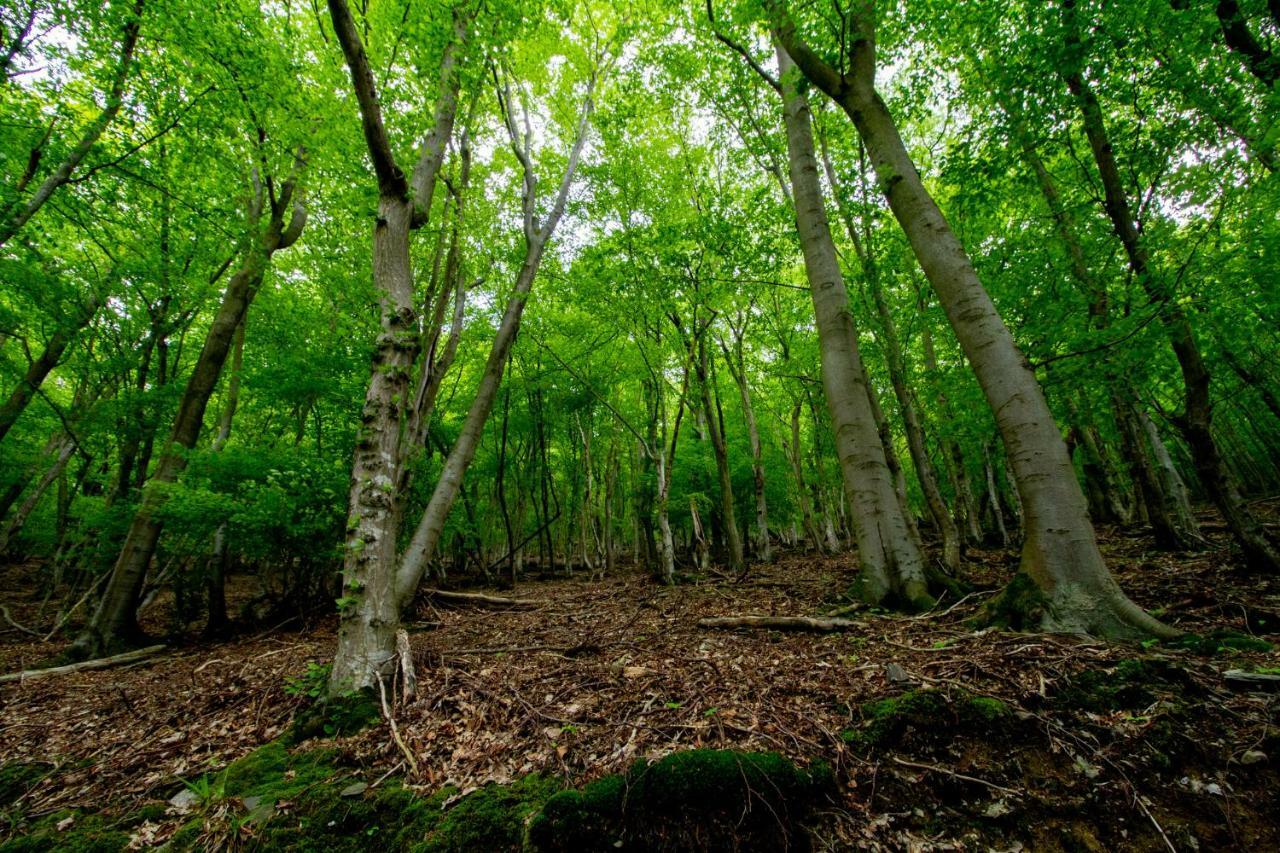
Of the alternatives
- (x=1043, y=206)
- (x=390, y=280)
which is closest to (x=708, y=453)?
(x=1043, y=206)

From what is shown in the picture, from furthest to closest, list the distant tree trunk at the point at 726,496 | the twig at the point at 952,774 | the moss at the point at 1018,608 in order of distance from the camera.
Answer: the distant tree trunk at the point at 726,496 < the moss at the point at 1018,608 < the twig at the point at 952,774


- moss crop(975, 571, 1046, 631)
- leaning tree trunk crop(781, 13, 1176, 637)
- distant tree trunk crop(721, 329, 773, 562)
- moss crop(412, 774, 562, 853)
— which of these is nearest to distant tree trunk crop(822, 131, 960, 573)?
leaning tree trunk crop(781, 13, 1176, 637)

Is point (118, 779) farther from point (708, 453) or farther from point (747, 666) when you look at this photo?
point (708, 453)

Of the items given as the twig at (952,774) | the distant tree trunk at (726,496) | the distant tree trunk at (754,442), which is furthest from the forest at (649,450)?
the distant tree trunk at (754,442)

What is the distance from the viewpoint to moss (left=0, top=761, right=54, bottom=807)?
3.21 meters

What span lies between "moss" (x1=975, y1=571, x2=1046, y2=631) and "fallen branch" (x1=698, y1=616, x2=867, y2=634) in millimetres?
1176

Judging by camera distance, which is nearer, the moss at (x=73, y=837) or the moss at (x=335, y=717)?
the moss at (x=73, y=837)

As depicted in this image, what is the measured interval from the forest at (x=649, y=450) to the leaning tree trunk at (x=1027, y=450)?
36 mm

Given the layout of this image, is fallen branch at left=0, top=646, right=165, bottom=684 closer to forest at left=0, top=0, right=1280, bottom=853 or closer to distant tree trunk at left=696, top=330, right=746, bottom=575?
forest at left=0, top=0, right=1280, bottom=853

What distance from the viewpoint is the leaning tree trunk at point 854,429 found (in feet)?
19.2

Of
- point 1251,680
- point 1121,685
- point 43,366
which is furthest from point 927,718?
point 43,366

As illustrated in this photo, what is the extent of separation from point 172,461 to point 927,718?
37.6ft

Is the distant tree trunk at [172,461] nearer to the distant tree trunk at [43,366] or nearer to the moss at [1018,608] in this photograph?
the distant tree trunk at [43,366]

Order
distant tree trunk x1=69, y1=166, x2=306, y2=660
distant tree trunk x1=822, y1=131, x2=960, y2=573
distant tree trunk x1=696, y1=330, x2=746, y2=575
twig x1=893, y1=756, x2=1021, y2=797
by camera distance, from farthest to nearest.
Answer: distant tree trunk x1=696, y1=330, x2=746, y2=575
distant tree trunk x1=822, y1=131, x2=960, y2=573
distant tree trunk x1=69, y1=166, x2=306, y2=660
twig x1=893, y1=756, x2=1021, y2=797
